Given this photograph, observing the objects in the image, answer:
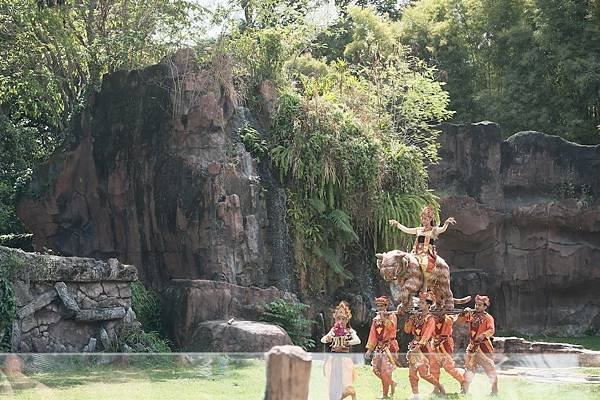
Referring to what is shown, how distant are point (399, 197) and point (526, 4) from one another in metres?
12.7

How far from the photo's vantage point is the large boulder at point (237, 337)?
15.3 m

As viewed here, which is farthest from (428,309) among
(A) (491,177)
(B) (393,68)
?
(A) (491,177)

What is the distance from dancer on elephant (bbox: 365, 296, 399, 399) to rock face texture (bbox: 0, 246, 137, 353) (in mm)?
5517

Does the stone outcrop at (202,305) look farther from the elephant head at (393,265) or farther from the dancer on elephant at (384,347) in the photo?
the dancer on elephant at (384,347)

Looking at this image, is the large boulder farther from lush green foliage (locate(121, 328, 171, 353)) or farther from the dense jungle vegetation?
the dense jungle vegetation

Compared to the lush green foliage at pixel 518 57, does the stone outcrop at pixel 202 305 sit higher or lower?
lower

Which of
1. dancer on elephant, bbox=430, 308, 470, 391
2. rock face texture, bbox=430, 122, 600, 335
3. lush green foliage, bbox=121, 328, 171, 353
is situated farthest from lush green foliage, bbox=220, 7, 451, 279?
dancer on elephant, bbox=430, 308, 470, 391

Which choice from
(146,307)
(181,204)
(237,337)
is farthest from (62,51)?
(237,337)

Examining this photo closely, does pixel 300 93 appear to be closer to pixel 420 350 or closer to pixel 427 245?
pixel 427 245

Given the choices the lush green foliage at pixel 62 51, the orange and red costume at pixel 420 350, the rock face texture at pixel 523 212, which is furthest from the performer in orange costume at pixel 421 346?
the rock face texture at pixel 523 212

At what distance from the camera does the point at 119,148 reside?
1981 cm

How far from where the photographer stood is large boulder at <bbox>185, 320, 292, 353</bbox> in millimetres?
15336

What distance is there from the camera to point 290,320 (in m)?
17.3

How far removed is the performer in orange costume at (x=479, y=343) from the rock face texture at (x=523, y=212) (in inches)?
529
